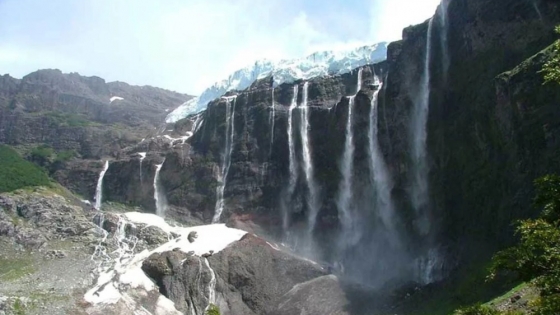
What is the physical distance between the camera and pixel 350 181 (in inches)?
3359

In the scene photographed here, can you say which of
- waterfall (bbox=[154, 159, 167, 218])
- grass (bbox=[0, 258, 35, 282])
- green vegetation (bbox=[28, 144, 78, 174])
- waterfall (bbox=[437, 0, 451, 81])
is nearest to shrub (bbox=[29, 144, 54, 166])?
green vegetation (bbox=[28, 144, 78, 174])

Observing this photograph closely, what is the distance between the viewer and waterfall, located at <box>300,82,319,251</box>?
87.2 m

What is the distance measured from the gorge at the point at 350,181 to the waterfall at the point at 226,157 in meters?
0.37

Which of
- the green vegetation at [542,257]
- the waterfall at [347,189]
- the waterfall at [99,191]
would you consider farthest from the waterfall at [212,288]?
the green vegetation at [542,257]

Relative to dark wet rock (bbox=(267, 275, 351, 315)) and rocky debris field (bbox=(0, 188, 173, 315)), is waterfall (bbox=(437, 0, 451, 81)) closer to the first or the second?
dark wet rock (bbox=(267, 275, 351, 315))

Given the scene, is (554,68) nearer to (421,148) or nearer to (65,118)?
(421,148)

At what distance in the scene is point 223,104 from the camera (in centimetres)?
10750

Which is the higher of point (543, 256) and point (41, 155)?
point (41, 155)

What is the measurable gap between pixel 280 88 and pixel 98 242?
4281 cm

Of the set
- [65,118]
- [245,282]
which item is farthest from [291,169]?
[65,118]

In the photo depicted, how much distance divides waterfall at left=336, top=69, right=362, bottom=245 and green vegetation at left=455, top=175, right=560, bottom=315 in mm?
68271

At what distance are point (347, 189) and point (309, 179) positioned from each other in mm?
8073

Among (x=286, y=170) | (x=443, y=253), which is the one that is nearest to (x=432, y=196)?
(x=443, y=253)

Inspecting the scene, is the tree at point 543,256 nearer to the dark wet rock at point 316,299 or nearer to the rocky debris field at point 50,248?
the dark wet rock at point 316,299
